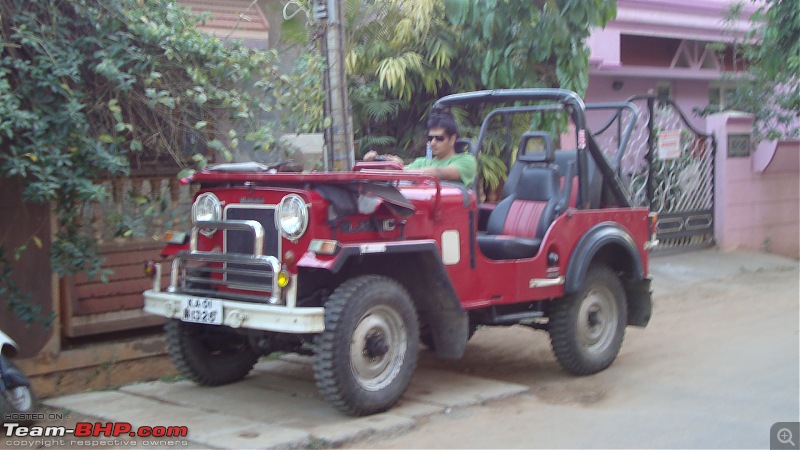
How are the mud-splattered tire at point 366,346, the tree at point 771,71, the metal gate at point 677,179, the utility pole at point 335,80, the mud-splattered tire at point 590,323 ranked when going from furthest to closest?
the metal gate at point 677,179
the tree at point 771,71
the utility pole at point 335,80
the mud-splattered tire at point 590,323
the mud-splattered tire at point 366,346

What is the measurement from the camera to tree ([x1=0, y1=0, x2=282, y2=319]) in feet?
19.2

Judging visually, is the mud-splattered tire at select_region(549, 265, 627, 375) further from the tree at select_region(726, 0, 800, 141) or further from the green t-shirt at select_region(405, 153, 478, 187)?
the tree at select_region(726, 0, 800, 141)

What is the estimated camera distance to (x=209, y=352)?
6.29 m

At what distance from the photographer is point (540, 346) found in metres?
8.29

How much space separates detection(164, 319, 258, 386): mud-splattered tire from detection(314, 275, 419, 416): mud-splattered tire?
35.5 inches

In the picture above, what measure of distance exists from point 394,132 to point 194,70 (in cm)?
403

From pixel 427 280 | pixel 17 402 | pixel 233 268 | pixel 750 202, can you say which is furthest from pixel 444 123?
pixel 750 202

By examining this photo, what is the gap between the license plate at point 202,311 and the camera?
5352mm

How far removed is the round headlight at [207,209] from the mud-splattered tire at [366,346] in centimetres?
101

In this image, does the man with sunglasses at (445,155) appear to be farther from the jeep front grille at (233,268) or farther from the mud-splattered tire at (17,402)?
the mud-splattered tire at (17,402)

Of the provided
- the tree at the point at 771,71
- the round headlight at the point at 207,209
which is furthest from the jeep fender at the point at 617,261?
the tree at the point at 771,71

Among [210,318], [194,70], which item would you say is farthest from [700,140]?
[210,318]

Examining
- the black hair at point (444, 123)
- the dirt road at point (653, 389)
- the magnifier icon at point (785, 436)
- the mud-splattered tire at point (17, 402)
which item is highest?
the black hair at point (444, 123)

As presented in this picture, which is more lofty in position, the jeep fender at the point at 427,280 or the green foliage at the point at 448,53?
the green foliage at the point at 448,53
